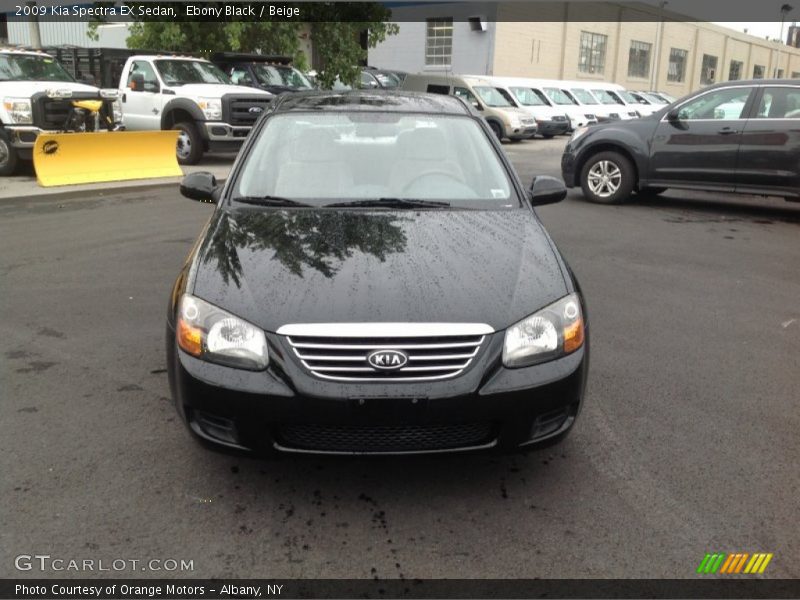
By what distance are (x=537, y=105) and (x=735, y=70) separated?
43.0 m

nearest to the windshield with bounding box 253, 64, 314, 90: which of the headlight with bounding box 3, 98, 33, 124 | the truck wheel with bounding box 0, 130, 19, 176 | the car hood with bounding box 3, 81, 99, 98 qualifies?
→ the car hood with bounding box 3, 81, 99, 98

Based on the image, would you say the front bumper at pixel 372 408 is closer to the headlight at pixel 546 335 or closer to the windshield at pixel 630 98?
the headlight at pixel 546 335

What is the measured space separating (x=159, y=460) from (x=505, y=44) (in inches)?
1326

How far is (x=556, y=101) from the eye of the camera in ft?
85.5

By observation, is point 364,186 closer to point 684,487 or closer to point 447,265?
point 447,265

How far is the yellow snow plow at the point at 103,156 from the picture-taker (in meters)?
11.6

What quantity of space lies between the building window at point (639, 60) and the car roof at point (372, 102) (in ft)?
143

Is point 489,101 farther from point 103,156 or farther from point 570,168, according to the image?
point 103,156

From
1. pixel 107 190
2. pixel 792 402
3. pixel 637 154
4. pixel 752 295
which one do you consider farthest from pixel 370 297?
pixel 107 190

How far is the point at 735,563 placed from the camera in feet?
9.21

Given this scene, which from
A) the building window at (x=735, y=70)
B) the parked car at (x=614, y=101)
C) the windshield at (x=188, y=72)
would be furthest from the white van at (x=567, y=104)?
the building window at (x=735, y=70)

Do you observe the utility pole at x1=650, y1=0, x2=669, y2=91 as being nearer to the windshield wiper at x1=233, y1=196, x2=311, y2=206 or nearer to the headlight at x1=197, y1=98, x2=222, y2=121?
the headlight at x1=197, y1=98, x2=222, y2=121

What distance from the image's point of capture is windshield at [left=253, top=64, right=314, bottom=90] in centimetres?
1736

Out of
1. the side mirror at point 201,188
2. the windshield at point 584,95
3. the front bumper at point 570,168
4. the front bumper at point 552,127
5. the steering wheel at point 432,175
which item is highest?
the steering wheel at point 432,175
